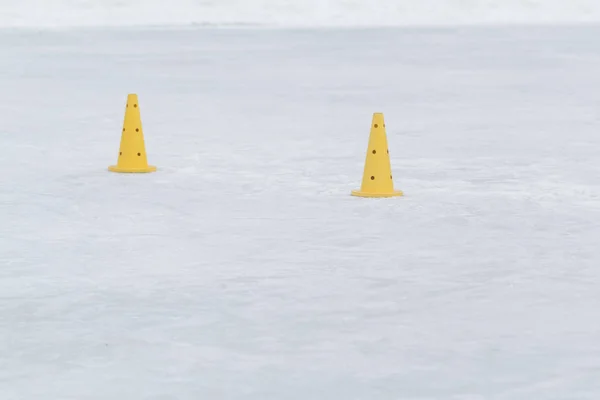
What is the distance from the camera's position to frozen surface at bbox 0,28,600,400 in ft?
16.9

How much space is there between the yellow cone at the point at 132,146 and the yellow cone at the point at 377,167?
1859 mm

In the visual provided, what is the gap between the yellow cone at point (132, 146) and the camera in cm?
1057

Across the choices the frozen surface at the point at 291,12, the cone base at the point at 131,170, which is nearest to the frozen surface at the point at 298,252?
the cone base at the point at 131,170

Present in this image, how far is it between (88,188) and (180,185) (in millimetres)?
590

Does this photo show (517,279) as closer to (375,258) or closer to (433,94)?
(375,258)

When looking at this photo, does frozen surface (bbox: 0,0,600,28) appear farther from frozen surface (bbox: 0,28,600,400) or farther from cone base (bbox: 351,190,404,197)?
cone base (bbox: 351,190,404,197)

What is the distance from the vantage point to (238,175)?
1051 cm

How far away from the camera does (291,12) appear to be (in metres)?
39.3

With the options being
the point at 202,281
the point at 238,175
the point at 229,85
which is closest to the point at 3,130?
the point at 238,175

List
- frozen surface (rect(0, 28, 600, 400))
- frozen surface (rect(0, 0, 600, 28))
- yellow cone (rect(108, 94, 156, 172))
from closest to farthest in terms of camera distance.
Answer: frozen surface (rect(0, 28, 600, 400)), yellow cone (rect(108, 94, 156, 172)), frozen surface (rect(0, 0, 600, 28))

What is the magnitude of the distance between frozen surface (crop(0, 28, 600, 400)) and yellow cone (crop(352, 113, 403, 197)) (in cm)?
16

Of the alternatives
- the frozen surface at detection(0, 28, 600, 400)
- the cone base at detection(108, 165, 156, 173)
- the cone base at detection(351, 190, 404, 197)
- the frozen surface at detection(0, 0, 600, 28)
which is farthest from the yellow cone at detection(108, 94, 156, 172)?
the frozen surface at detection(0, 0, 600, 28)

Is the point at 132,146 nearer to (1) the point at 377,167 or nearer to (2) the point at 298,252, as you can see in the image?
(1) the point at 377,167

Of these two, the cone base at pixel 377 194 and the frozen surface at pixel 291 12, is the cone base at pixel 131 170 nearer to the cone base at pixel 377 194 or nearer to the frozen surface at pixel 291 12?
the cone base at pixel 377 194
